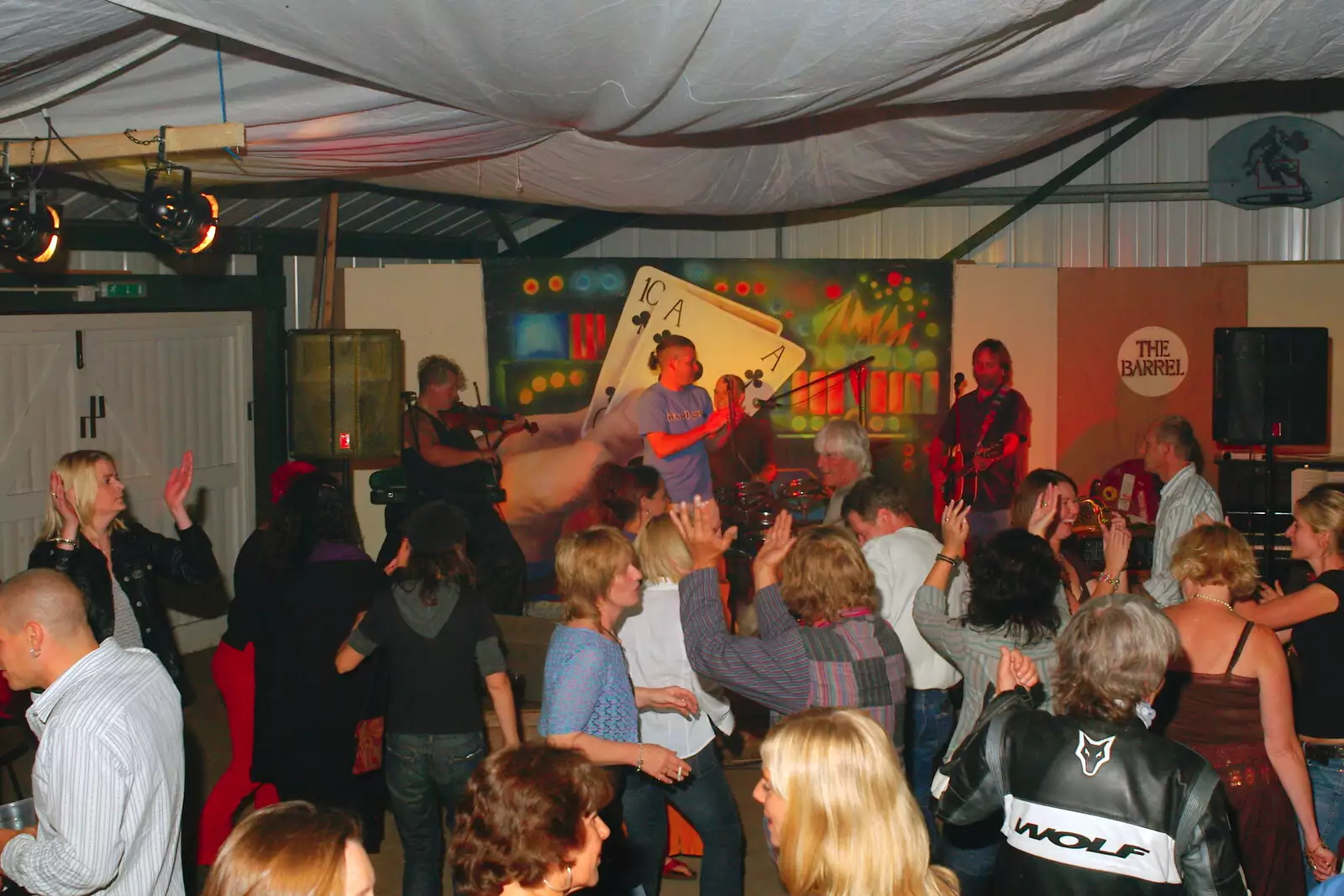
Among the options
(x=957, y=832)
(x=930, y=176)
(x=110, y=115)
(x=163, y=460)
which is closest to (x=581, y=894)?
(x=957, y=832)

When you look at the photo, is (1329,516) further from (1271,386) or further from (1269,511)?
(1271,386)

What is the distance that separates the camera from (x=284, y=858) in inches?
74.8

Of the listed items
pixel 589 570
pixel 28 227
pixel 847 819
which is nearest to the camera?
pixel 847 819

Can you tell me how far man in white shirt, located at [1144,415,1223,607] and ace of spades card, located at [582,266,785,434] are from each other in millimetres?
3897

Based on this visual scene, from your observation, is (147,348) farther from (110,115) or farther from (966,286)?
(966,286)

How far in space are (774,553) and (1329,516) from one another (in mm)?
1843

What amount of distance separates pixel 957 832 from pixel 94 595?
8.88 ft

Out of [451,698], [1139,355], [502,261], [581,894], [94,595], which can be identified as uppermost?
[502,261]

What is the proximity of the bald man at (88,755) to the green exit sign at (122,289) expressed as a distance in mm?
5310

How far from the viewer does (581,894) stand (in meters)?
3.68

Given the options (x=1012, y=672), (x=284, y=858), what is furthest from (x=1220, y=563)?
(x=284, y=858)

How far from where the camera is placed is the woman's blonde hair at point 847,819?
2.05 meters

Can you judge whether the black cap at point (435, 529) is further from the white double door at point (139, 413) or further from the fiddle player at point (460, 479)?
the white double door at point (139, 413)

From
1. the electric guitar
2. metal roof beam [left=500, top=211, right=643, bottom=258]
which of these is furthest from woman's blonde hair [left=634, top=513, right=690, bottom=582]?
metal roof beam [left=500, top=211, right=643, bottom=258]
